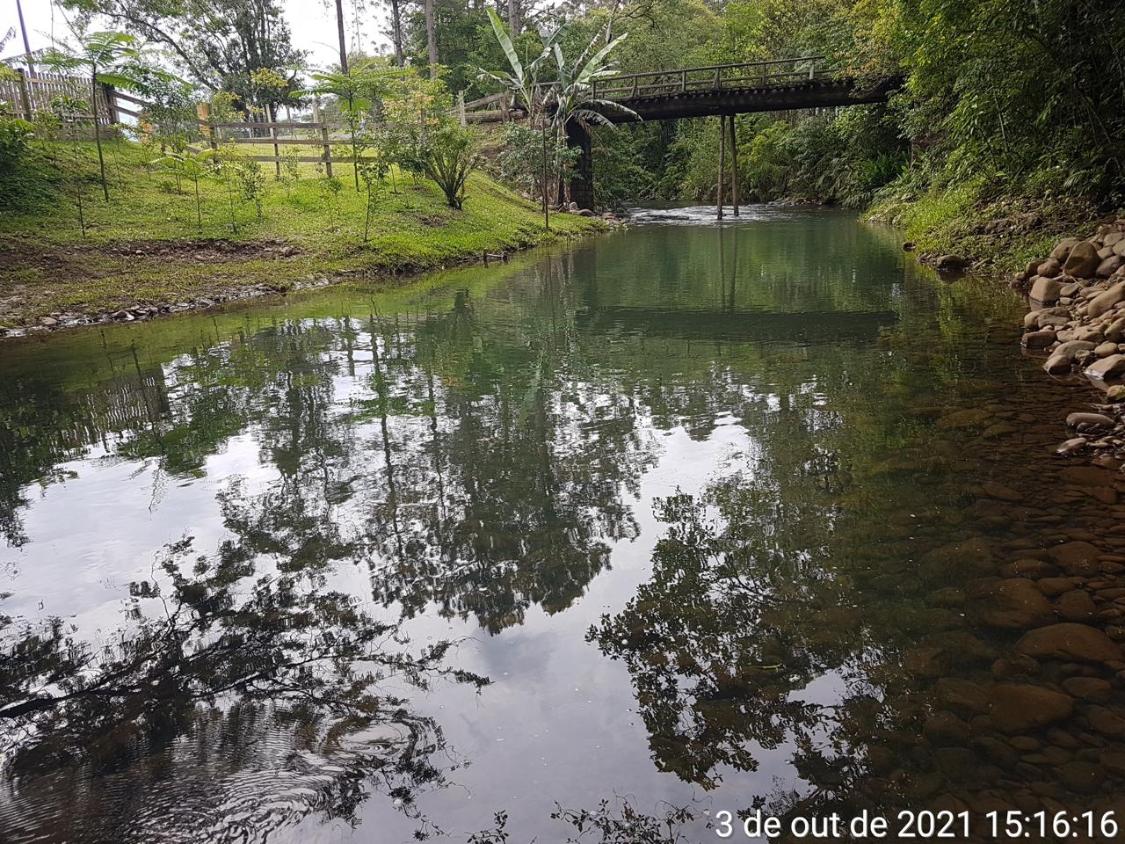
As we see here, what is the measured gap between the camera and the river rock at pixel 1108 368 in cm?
586

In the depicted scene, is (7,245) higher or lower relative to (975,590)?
higher

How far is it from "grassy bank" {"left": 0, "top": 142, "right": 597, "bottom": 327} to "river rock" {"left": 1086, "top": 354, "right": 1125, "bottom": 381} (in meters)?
12.7

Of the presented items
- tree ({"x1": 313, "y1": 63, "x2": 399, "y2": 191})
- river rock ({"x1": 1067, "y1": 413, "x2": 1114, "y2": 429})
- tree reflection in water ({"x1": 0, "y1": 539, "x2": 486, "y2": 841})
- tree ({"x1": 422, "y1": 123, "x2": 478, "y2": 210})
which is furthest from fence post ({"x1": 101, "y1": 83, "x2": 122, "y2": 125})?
river rock ({"x1": 1067, "y1": 413, "x2": 1114, "y2": 429})

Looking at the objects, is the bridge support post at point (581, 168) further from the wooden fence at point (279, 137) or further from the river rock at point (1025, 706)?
the river rock at point (1025, 706)

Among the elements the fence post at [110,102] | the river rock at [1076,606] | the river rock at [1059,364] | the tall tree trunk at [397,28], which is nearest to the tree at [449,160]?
the fence post at [110,102]

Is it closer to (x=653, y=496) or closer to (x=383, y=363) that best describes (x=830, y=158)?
(x=383, y=363)

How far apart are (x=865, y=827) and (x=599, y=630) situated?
1.34 m

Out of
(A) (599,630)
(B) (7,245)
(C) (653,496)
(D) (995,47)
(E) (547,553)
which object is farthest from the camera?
(B) (7,245)

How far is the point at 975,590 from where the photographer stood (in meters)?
3.26

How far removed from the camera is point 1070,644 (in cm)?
286

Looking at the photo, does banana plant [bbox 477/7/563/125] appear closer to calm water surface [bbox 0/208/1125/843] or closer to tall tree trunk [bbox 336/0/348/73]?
tall tree trunk [bbox 336/0/348/73]

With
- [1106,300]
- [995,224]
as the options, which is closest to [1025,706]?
[1106,300]

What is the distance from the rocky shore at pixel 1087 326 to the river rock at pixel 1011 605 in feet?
5.64

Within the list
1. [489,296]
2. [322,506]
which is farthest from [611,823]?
[489,296]
